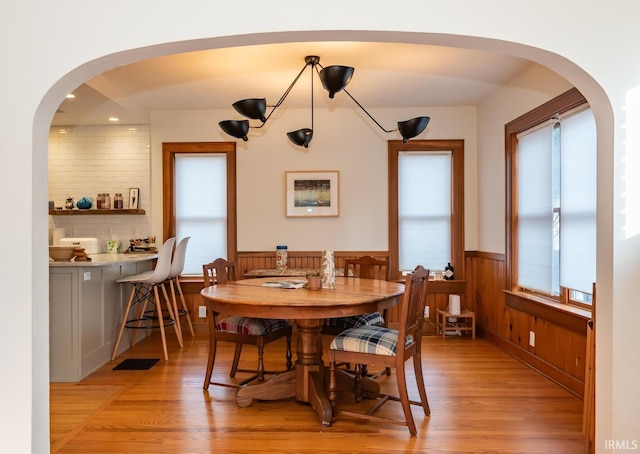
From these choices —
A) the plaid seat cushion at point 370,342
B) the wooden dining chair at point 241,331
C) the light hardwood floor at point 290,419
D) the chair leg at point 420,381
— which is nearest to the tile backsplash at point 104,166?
the light hardwood floor at point 290,419

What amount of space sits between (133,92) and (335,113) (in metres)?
2.13

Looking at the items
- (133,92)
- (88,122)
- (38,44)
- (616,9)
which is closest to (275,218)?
(133,92)

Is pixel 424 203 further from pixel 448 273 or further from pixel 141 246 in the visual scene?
pixel 141 246

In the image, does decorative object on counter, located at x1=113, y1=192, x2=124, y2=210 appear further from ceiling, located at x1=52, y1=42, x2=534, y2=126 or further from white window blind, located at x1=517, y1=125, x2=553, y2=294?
white window blind, located at x1=517, y1=125, x2=553, y2=294

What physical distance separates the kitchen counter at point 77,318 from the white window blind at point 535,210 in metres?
3.56

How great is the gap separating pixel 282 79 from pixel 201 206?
6.13 feet

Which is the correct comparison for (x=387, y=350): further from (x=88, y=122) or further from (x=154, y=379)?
(x=88, y=122)

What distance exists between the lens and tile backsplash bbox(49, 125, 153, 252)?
5301 mm

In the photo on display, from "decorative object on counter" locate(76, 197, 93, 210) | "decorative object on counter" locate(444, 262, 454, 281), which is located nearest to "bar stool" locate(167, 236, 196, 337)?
"decorative object on counter" locate(76, 197, 93, 210)

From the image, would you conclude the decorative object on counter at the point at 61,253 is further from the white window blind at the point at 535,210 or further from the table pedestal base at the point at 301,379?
the white window blind at the point at 535,210

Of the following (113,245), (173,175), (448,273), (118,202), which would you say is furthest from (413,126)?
(113,245)

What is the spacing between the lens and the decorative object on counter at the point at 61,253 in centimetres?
366

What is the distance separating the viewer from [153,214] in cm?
530

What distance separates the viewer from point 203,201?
17.4 feet
